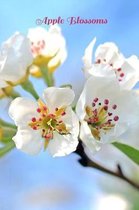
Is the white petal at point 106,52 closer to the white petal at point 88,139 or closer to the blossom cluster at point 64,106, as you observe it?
the blossom cluster at point 64,106

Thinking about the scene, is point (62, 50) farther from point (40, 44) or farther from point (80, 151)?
point (80, 151)

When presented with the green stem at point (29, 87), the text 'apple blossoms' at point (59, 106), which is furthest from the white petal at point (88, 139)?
the green stem at point (29, 87)

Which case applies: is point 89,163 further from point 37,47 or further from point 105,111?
point 37,47

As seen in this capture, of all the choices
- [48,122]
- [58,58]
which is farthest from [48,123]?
[58,58]

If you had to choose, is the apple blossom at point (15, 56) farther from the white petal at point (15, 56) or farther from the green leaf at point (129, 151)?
the green leaf at point (129, 151)

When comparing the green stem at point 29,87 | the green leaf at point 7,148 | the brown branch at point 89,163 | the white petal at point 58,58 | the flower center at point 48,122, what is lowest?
the brown branch at point 89,163

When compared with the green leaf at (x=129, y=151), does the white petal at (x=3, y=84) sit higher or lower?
higher

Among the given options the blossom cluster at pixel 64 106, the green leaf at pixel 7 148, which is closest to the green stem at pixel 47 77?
the blossom cluster at pixel 64 106

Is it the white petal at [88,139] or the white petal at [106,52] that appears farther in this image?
the white petal at [106,52]
